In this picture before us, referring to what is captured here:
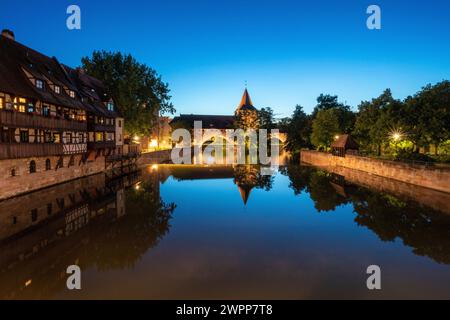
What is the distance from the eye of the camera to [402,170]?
100 feet

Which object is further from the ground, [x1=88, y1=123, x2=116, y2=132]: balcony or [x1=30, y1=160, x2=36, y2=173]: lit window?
[x1=88, y1=123, x2=116, y2=132]: balcony

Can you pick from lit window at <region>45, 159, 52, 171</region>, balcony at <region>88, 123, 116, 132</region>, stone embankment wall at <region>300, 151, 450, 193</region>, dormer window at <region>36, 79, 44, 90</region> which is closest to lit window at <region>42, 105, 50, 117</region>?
dormer window at <region>36, 79, 44, 90</region>

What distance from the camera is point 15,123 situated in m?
20.3

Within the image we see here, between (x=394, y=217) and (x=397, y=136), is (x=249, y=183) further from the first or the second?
(x=397, y=136)

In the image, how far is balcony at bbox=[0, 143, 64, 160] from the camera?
1889 centimetres

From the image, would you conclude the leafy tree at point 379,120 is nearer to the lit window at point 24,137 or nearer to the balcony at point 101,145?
the balcony at point 101,145

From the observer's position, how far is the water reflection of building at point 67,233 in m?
10.5

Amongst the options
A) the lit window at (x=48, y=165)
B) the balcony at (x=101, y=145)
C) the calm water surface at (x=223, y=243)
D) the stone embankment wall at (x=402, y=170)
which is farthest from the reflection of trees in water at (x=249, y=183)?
the lit window at (x=48, y=165)

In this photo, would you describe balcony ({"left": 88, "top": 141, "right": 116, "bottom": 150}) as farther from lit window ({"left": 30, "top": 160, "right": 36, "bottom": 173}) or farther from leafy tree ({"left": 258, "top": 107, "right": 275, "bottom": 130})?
leafy tree ({"left": 258, "top": 107, "right": 275, "bottom": 130})

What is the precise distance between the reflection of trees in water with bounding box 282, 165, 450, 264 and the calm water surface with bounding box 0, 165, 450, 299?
79 millimetres

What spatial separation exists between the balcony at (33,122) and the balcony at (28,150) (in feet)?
4.70
